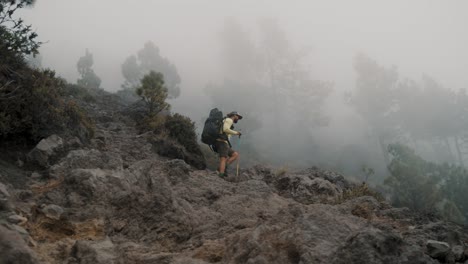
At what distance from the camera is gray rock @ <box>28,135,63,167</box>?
762 cm

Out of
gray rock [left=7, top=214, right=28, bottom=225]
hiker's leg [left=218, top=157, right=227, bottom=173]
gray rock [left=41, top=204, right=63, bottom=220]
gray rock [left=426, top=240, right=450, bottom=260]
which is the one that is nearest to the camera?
gray rock [left=426, top=240, right=450, bottom=260]

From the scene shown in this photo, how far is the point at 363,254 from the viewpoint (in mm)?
3236

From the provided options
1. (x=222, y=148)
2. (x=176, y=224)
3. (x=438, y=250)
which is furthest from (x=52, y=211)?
(x=222, y=148)

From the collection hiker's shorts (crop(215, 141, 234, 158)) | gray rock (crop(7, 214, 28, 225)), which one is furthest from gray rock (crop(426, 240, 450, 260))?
hiker's shorts (crop(215, 141, 234, 158))

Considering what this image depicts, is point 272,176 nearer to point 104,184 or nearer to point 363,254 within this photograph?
point 104,184

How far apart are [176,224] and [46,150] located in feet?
14.5

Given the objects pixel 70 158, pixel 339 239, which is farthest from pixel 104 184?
pixel 339 239

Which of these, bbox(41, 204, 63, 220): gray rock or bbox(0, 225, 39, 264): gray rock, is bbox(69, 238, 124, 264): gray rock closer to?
bbox(0, 225, 39, 264): gray rock

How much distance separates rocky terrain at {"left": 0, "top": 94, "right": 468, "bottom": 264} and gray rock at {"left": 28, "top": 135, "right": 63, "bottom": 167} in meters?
0.03

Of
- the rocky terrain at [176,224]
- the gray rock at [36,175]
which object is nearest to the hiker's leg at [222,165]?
the rocky terrain at [176,224]

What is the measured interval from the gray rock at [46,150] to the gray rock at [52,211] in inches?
131

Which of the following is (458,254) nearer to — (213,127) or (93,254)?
(93,254)

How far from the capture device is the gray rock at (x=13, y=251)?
2.87 m

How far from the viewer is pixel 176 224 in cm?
483
